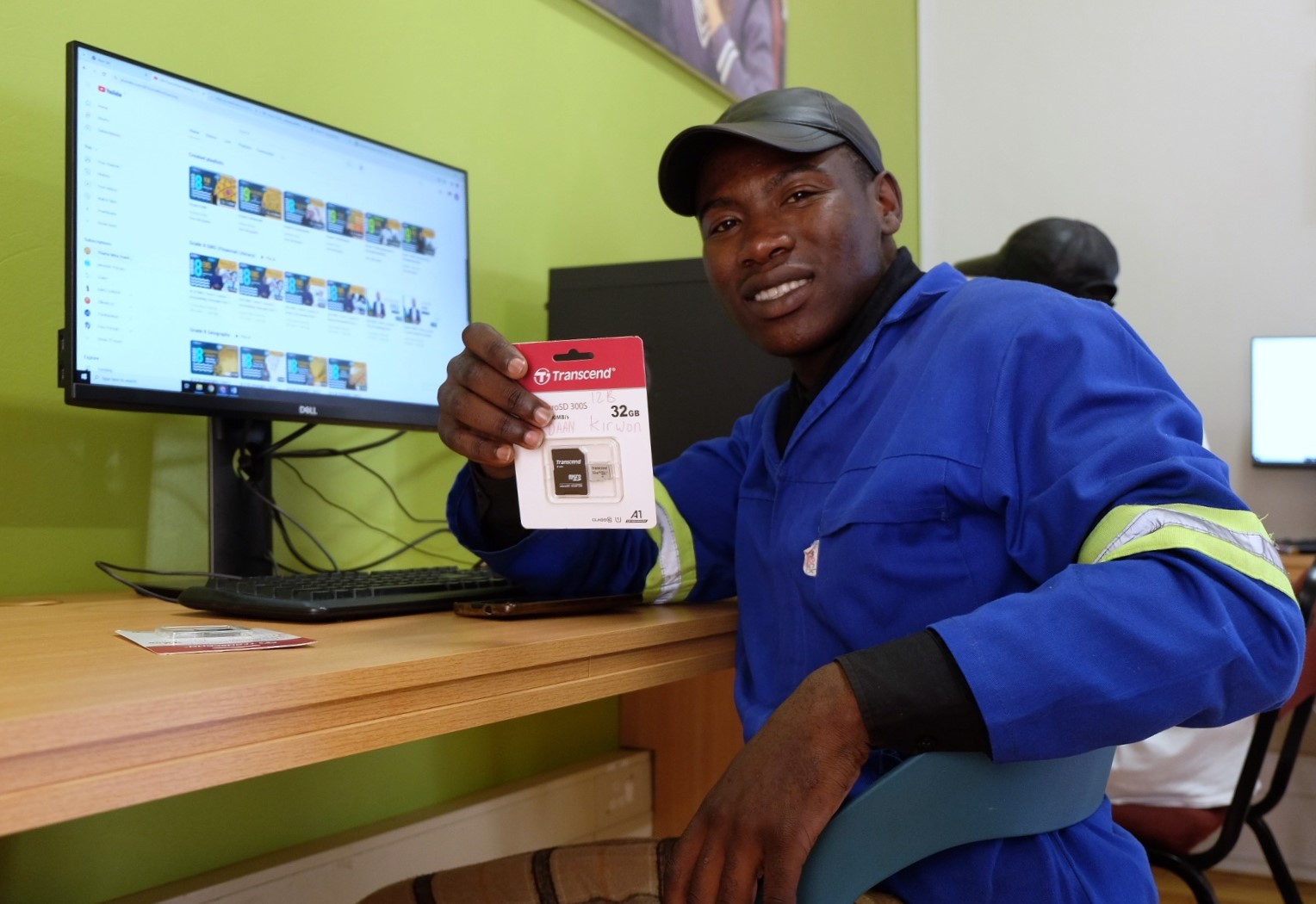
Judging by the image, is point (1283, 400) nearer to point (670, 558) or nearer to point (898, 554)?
point (670, 558)

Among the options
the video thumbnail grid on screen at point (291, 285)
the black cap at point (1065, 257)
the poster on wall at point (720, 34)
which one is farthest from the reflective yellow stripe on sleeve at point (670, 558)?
the black cap at point (1065, 257)

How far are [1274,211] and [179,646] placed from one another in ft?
10.4

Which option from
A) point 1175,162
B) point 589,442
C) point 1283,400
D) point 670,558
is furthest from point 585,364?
point 1175,162

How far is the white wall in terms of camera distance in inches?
121

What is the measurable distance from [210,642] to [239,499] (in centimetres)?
54

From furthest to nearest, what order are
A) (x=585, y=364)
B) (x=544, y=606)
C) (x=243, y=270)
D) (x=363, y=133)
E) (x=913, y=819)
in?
1. (x=363, y=133)
2. (x=243, y=270)
3. (x=544, y=606)
4. (x=585, y=364)
5. (x=913, y=819)

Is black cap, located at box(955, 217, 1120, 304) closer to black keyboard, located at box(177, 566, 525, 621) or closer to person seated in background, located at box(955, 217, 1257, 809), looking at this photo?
person seated in background, located at box(955, 217, 1257, 809)

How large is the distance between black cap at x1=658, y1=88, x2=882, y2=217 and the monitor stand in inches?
21.3

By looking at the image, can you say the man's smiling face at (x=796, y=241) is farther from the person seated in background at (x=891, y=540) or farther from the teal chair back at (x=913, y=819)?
the teal chair back at (x=913, y=819)

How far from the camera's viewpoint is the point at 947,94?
3666 mm

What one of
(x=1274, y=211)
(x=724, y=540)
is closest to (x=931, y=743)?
(x=724, y=540)

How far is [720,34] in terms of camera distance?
2.50 m

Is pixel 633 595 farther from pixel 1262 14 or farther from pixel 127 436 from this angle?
pixel 1262 14

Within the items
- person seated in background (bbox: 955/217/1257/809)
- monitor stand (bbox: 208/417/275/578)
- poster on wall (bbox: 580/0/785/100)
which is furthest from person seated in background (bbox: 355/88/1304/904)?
poster on wall (bbox: 580/0/785/100)
